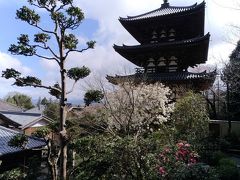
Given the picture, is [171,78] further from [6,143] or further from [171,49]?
[6,143]

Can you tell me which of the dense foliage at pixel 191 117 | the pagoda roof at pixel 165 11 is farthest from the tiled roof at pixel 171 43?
A: the dense foliage at pixel 191 117

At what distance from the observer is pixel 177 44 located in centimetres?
2230

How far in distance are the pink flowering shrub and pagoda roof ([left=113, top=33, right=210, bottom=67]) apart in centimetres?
1215

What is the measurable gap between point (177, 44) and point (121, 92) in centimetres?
552

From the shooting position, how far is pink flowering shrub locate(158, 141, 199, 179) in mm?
9842

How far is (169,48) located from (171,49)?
195mm

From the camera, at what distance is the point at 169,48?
75.0ft

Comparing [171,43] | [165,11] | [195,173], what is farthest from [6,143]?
[165,11]

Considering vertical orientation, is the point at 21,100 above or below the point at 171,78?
above

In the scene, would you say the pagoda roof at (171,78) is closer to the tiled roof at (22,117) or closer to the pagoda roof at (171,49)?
the pagoda roof at (171,49)

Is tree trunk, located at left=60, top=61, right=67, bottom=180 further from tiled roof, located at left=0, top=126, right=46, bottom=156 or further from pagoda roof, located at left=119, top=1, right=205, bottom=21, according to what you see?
pagoda roof, located at left=119, top=1, right=205, bottom=21

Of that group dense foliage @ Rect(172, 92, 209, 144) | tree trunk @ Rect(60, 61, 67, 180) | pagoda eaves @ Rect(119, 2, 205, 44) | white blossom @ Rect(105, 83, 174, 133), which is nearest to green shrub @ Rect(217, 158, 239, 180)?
dense foliage @ Rect(172, 92, 209, 144)

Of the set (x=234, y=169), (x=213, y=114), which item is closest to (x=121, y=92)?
(x=234, y=169)

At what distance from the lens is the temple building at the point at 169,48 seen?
2217cm
